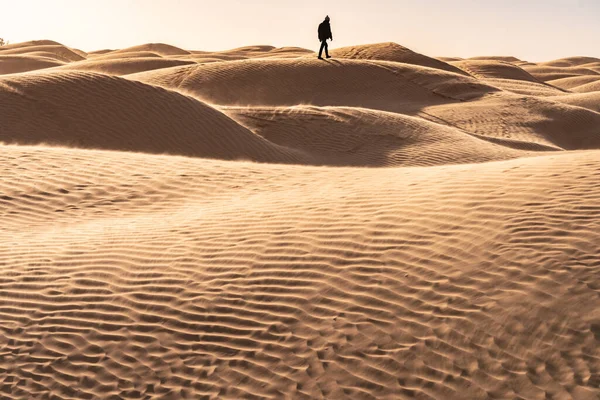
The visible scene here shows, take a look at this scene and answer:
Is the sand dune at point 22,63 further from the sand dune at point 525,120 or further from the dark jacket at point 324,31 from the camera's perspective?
the sand dune at point 525,120

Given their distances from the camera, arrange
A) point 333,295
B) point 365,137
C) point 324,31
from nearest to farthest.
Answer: point 333,295 → point 365,137 → point 324,31

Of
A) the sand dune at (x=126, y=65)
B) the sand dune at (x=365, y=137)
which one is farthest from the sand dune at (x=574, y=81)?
the sand dune at (x=365, y=137)

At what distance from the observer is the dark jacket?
1041 inches

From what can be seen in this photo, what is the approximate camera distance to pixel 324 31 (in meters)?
26.8

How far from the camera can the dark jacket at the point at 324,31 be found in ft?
86.7

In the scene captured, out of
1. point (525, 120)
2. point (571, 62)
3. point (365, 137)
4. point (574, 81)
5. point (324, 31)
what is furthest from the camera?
point (571, 62)

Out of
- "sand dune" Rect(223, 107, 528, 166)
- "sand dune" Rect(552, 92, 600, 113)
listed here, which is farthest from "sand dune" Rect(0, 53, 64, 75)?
"sand dune" Rect(552, 92, 600, 113)

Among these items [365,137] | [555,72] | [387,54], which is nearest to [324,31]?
[365,137]

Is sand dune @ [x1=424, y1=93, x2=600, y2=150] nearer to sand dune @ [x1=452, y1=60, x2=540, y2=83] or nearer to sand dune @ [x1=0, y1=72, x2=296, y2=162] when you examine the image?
sand dune @ [x1=0, y1=72, x2=296, y2=162]

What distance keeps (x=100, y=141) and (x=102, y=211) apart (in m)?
7.72

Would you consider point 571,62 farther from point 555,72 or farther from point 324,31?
point 324,31

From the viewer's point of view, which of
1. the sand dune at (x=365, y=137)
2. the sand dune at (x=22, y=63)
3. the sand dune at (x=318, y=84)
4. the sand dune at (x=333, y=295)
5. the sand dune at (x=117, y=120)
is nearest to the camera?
the sand dune at (x=333, y=295)

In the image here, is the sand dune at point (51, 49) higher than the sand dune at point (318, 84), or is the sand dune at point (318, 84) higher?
the sand dune at point (51, 49)

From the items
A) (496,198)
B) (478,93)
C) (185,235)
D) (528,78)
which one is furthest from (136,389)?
(528,78)
